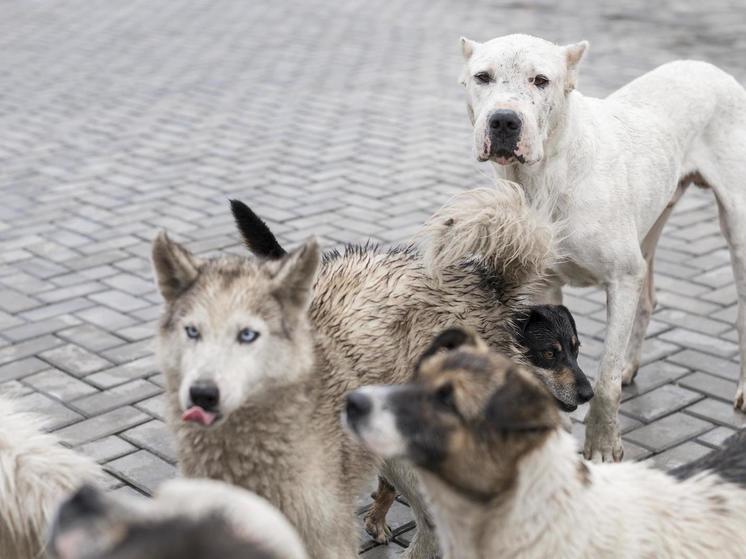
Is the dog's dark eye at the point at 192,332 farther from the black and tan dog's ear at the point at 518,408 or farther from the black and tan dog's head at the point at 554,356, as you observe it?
the black and tan dog's head at the point at 554,356

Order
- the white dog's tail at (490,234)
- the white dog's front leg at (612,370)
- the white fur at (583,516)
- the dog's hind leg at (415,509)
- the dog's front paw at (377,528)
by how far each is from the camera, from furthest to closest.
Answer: the white dog's front leg at (612,370), the dog's front paw at (377,528), the white dog's tail at (490,234), the dog's hind leg at (415,509), the white fur at (583,516)

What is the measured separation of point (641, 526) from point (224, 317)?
1544mm

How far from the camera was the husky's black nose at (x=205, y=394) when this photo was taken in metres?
3.40

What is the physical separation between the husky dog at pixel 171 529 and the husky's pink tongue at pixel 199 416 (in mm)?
1362

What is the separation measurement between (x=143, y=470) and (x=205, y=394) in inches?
77.5

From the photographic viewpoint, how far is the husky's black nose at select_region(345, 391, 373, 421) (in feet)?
10.1

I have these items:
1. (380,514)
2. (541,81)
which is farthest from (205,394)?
(541,81)

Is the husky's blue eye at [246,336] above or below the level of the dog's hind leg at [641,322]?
above

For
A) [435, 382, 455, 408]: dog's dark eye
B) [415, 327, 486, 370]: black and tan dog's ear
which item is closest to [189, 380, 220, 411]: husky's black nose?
[415, 327, 486, 370]: black and tan dog's ear

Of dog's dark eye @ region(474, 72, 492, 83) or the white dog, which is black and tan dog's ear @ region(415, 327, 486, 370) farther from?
dog's dark eye @ region(474, 72, 492, 83)

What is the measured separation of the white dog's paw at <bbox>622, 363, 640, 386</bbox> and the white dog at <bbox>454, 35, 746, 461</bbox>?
31.2 inches

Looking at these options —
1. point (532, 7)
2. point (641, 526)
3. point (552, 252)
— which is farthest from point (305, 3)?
point (641, 526)

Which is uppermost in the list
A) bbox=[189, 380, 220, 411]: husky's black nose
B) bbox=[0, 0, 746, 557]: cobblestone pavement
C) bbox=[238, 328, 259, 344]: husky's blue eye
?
bbox=[238, 328, 259, 344]: husky's blue eye

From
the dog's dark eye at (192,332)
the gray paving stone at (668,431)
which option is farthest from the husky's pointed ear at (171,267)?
the gray paving stone at (668,431)
